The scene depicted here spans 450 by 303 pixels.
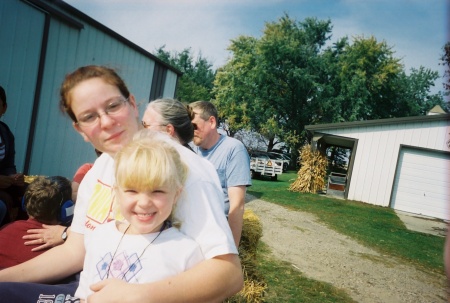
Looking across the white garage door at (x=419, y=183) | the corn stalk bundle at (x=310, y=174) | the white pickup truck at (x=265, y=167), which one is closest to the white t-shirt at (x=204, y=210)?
the corn stalk bundle at (x=310, y=174)

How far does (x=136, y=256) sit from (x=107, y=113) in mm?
644

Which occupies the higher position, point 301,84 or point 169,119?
point 301,84

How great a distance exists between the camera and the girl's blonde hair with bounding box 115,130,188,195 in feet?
4.23

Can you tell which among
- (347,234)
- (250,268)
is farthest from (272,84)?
(250,268)

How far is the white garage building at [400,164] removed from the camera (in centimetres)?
1548

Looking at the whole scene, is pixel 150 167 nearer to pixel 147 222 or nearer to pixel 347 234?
pixel 147 222

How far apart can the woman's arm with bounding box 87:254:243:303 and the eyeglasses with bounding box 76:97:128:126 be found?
0.72 m

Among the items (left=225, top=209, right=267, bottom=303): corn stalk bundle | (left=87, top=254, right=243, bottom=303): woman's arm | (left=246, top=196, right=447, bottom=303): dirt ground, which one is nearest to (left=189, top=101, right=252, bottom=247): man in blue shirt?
(left=225, top=209, right=267, bottom=303): corn stalk bundle

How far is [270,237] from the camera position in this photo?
768 centimetres

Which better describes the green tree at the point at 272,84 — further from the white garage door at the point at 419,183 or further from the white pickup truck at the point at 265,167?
the white garage door at the point at 419,183

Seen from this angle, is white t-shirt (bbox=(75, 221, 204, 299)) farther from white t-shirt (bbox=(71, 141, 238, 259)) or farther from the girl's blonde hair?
the girl's blonde hair

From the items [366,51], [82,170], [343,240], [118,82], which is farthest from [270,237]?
[366,51]

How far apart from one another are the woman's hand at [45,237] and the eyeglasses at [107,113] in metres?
1.04

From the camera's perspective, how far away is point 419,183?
15.6 metres
